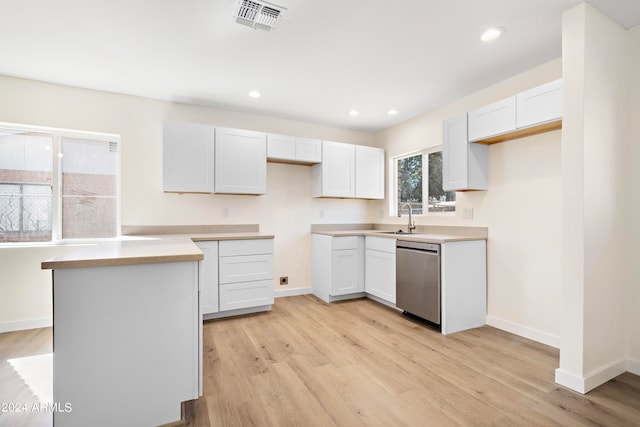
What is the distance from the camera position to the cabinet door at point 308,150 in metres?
3.93

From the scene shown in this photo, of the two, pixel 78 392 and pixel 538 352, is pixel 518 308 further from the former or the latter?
pixel 78 392

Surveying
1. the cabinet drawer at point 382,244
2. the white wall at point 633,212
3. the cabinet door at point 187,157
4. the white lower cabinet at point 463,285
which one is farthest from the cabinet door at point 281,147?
the white wall at point 633,212

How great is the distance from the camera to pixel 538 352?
2.46m

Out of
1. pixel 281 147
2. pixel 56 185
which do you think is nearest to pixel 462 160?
pixel 281 147

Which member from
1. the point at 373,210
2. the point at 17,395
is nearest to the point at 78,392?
the point at 17,395

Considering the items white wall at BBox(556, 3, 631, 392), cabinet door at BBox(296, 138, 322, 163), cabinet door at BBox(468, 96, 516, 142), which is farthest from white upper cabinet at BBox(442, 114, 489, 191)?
cabinet door at BBox(296, 138, 322, 163)

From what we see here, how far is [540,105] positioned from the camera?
7.79 feet

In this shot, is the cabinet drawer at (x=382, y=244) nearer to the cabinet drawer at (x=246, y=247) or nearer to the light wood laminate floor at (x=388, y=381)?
the light wood laminate floor at (x=388, y=381)

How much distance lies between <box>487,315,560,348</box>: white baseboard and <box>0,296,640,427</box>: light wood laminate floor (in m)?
0.07

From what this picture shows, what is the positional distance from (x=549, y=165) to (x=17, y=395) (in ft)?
13.8

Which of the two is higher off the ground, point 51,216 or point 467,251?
point 51,216

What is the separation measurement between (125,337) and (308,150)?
9.80ft

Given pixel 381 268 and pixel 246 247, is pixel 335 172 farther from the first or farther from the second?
pixel 246 247

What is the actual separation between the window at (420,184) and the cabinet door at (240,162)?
1.92 m
